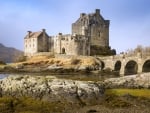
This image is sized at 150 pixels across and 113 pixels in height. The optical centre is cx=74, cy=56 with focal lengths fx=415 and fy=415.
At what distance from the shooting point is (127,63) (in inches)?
→ 3450

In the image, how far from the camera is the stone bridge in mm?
83562

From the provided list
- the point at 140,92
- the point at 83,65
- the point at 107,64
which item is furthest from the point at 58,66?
the point at 140,92

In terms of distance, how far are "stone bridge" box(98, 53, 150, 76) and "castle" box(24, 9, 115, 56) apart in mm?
9262

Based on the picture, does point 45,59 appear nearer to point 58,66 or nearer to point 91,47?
point 58,66

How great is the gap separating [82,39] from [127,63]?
48.7 ft

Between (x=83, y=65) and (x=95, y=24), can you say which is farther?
(x=95, y=24)

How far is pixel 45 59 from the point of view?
93.6 metres

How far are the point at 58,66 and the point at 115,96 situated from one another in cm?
5178

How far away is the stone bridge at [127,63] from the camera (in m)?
83.6

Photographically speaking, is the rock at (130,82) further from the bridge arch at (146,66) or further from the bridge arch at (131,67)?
the bridge arch at (131,67)

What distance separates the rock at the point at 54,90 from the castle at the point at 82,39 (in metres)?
61.1

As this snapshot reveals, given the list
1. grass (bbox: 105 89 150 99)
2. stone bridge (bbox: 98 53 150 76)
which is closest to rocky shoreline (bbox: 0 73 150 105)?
grass (bbox: 105 89 150 99)

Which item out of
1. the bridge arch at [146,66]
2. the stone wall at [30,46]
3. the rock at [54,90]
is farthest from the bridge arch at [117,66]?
the rock at [54,90]

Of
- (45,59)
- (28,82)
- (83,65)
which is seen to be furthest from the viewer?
(45,59)
